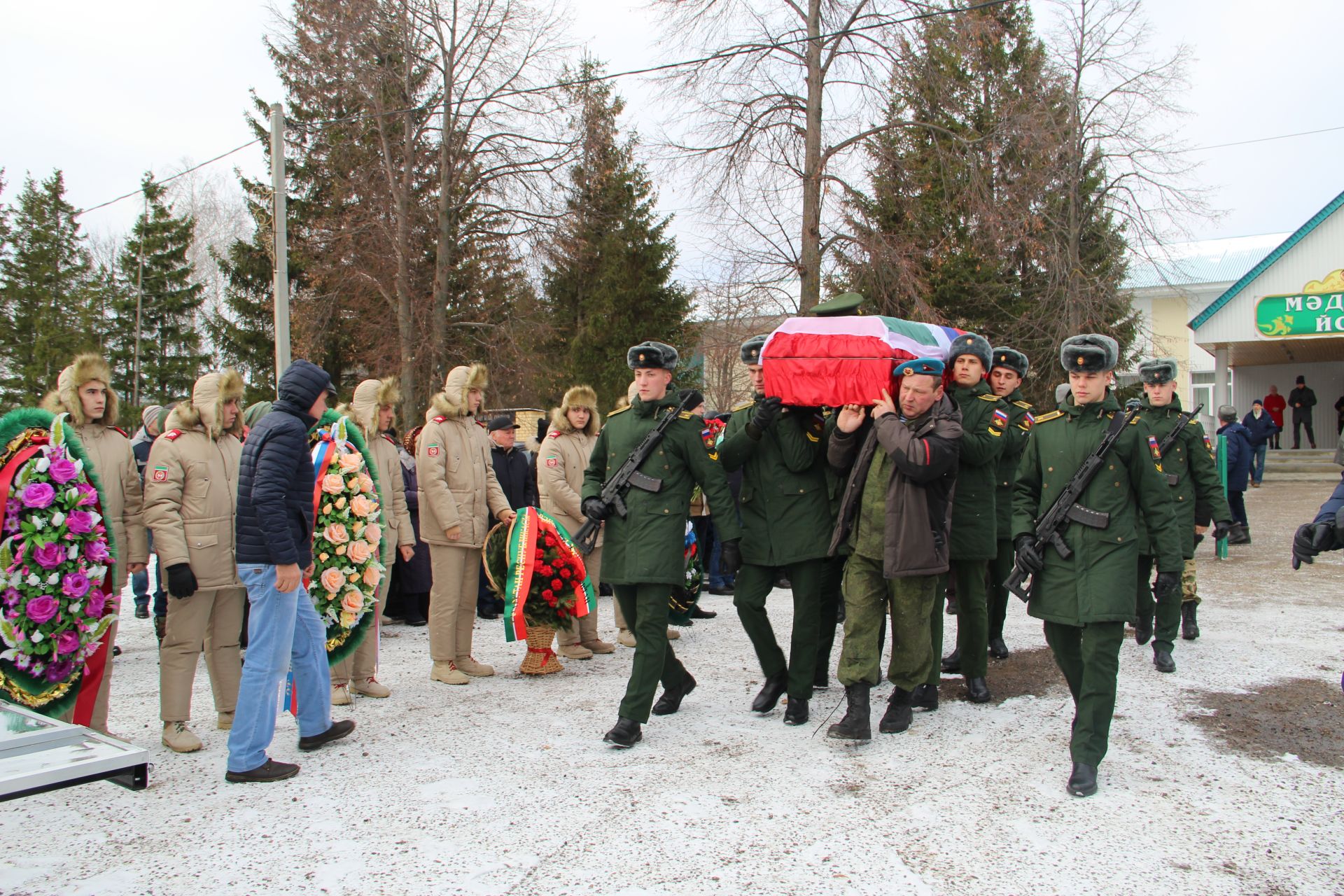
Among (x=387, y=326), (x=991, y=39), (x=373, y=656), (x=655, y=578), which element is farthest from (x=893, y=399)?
(x=387, y=326)

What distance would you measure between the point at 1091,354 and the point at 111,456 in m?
5.30

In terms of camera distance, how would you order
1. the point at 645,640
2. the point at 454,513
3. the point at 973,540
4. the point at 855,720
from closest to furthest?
the point at 855,720
the point at 645,640
the point at 973,540
the point at 454,513

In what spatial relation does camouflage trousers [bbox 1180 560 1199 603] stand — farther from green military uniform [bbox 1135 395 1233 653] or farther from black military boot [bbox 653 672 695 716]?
black military boot [bbox 653 672 695 716]

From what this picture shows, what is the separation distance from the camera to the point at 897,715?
513 centimetres

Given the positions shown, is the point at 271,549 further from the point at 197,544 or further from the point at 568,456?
the point at 568,456

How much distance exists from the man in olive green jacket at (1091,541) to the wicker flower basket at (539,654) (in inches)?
129

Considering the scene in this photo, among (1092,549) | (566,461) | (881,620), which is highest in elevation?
(566,461)

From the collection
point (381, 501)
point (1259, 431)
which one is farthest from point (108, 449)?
point (1259, 431)

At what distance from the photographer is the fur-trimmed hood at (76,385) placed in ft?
16.5

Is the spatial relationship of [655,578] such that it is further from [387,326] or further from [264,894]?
[387,326]

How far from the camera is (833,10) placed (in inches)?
656

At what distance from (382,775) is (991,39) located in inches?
630

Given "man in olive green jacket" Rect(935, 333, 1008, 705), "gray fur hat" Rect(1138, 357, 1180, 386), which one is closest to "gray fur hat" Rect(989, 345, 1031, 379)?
"man in olive green jacket" Rect(935, 333, 1008, 705)

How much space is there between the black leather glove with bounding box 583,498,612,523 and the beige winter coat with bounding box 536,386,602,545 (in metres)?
2.35
